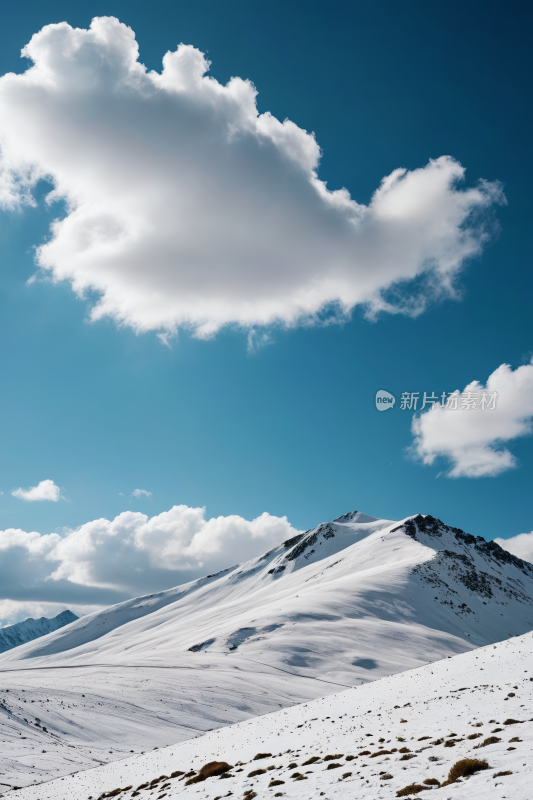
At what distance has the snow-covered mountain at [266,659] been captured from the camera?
47.0 metres

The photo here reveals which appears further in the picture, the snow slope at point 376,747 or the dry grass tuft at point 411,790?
the snow slope at point 376,747

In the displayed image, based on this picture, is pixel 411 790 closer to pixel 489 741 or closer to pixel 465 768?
pixel 465 768

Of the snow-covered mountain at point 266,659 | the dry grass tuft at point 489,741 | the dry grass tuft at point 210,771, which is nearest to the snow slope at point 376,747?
the dry grass tuft at point 489,741

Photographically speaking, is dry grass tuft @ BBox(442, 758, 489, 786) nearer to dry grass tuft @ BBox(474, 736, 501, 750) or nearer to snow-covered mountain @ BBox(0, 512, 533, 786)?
dry grass tuft @ BBox(474, 736, 501, 750)

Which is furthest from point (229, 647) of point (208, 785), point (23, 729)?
point (208, 785)

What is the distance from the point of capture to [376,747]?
24.0 meters

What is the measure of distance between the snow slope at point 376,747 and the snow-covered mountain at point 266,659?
10559mm

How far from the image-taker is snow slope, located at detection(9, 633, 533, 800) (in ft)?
58.3

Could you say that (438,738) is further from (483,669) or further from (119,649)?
(119,649)

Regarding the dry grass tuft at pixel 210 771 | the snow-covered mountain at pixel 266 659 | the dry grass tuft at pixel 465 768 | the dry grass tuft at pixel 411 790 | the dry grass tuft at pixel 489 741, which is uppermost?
the dry grass tuft at pixel 465 768

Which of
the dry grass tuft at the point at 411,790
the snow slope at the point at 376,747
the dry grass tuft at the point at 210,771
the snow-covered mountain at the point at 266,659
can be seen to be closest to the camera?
the dry grass tuft at the point at 411,790

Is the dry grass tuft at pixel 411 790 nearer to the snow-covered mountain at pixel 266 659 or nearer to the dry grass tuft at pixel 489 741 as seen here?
the dry grass tuft at pixel 489 741

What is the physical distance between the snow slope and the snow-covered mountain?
10559 mm

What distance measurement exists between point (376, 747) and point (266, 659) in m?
75.1
